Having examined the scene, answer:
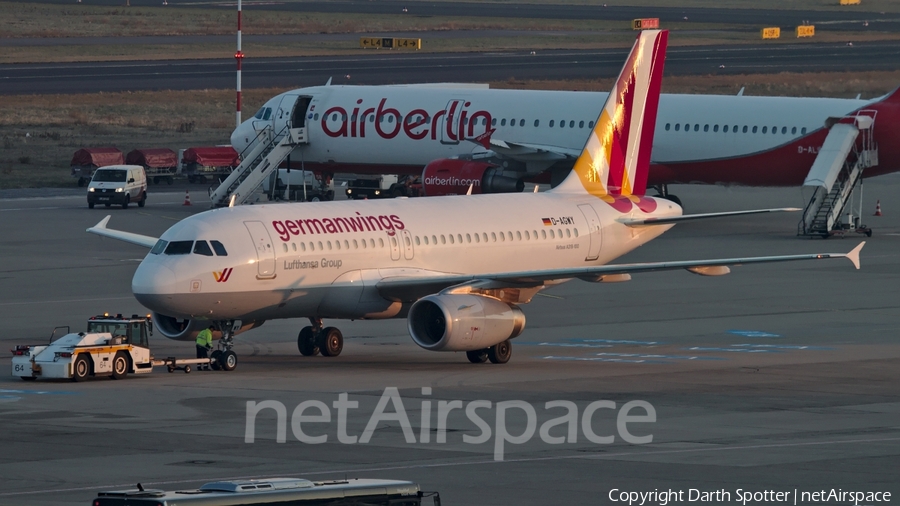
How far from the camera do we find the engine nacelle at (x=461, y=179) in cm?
6444

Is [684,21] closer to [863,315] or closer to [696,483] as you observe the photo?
[863,315]

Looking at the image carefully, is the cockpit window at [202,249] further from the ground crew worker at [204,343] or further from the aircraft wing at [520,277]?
the aircraft wing at [520,277]

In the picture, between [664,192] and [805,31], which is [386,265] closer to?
[664,192]

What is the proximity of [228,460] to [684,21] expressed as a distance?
16414 cm

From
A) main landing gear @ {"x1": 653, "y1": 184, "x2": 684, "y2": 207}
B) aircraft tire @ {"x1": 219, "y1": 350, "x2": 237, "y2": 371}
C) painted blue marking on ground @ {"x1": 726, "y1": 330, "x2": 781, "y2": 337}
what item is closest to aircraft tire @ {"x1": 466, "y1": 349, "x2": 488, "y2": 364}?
aircraft tire @ {"x1": 219, "y1": 350, "x2": 237, "y2": 371}

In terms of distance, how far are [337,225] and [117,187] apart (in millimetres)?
Answer: 36937

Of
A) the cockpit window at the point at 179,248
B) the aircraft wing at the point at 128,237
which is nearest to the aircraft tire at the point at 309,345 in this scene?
the cockpit window at the point at 179,248

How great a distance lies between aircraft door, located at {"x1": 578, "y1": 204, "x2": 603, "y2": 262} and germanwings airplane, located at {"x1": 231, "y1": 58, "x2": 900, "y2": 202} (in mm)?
22705

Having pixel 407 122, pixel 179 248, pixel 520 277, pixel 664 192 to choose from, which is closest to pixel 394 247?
pixel 520 277

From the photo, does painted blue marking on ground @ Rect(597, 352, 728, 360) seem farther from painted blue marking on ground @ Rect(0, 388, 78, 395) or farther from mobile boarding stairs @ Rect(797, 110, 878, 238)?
mobile boarding stairs @ Rect(797, 110, 878, 238)

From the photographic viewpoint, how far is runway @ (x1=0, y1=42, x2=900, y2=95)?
393ft

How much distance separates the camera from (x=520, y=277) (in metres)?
35.7

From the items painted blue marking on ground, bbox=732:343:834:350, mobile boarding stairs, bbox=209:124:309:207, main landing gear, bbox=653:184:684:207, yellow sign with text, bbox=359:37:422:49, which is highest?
yellow sign with text, bbox=359:37:422:49

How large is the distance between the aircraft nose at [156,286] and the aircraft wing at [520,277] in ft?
16.5
